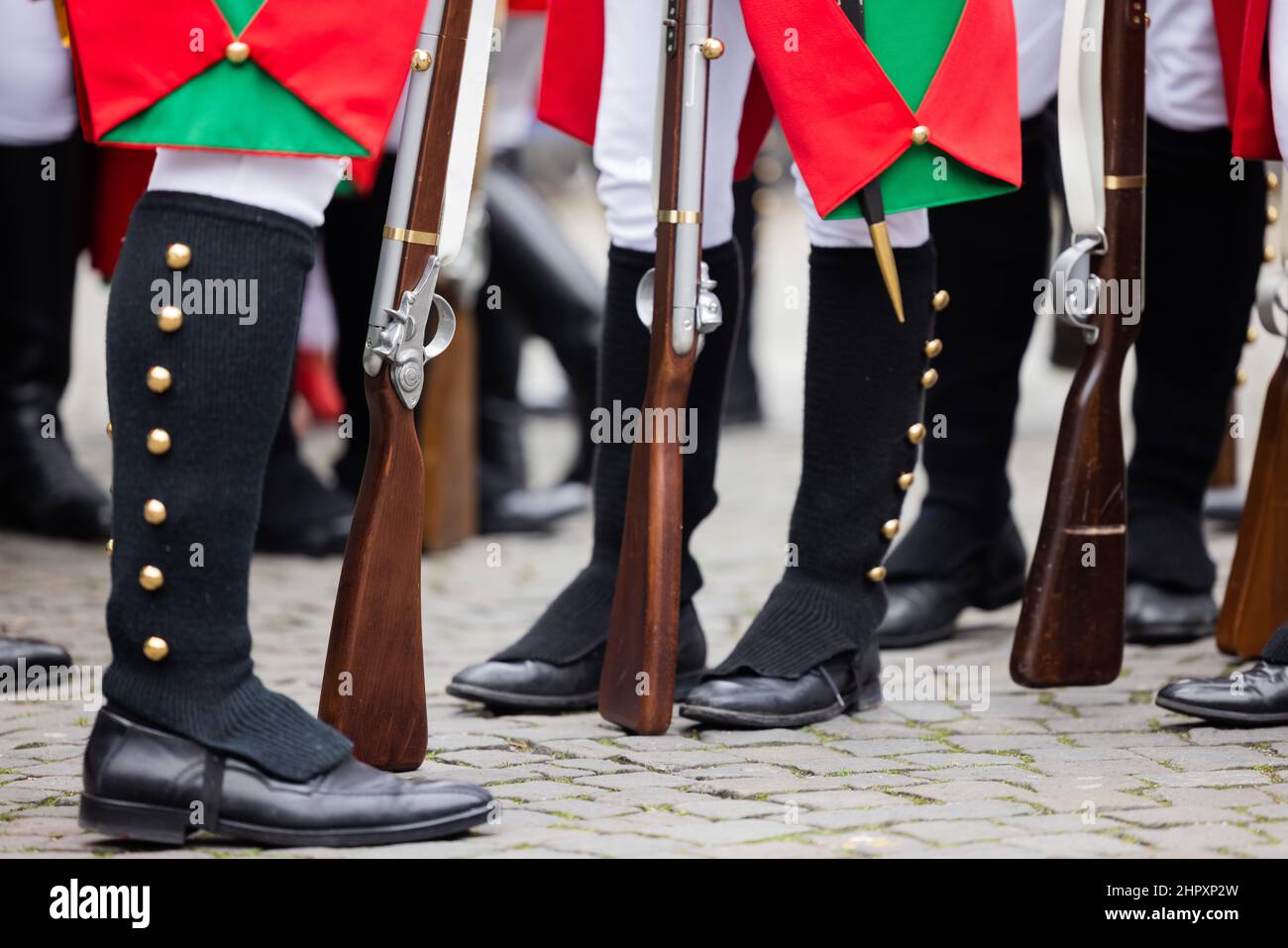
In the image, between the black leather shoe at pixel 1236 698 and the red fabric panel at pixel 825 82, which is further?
the black leather shoe at pixel 1236 698

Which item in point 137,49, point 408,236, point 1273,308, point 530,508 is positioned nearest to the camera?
point 137,49

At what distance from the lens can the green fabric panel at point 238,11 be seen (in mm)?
1988

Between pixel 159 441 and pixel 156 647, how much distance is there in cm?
22

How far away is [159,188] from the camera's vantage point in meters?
2.07

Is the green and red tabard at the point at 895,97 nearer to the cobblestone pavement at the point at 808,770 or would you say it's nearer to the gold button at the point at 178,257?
the cobblestone pavement at the point at 808,770

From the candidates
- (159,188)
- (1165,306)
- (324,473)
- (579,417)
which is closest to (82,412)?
(324,473)

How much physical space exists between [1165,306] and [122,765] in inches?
79.2

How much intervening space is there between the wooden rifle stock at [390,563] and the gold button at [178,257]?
368mm

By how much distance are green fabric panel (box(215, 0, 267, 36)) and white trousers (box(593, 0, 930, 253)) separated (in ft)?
2.65

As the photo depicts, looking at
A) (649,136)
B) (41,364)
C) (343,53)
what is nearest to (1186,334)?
(649,136)

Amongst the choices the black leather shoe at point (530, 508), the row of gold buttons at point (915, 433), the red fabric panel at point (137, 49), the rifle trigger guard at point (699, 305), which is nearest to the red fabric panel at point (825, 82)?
the rifle trigger guard at point (699, 305)

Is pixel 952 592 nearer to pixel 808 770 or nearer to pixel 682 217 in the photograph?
pixel 808 770

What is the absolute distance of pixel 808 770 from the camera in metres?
2.50

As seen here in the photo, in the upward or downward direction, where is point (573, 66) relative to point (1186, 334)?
upward
